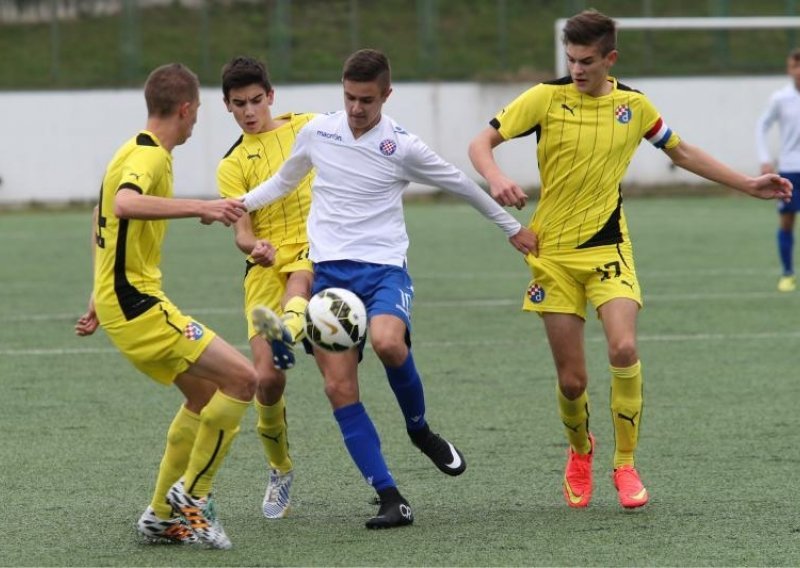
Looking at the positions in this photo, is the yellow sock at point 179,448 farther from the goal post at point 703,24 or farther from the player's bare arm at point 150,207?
the goal post at point 703,24

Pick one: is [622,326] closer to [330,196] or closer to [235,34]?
[330,196]

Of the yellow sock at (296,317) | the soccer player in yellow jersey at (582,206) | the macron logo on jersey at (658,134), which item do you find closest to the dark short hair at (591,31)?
the soccer player in yellow jersey at (582,206)

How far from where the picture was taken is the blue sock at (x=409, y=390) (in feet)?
21.1

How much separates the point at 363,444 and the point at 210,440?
0.66 m

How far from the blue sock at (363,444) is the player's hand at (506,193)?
1.04m

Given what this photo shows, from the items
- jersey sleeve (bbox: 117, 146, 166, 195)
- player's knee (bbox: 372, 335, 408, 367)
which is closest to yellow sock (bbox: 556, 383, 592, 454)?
player's knee (bbox: 372, 335, 408, 367)

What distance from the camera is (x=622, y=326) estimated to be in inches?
255

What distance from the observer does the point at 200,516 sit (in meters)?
5.88

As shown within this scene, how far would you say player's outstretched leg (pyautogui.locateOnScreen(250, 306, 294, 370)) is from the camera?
568 cm

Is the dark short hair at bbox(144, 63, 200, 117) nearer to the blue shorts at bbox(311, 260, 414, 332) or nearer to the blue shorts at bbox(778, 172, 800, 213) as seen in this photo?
the blue shorts at bbox(311, 260, 414, 332)

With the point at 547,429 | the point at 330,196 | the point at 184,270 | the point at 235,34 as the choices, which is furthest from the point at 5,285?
the point at 235,34

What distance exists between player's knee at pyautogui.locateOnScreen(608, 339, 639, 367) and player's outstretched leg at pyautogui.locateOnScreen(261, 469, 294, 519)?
4.90 feet

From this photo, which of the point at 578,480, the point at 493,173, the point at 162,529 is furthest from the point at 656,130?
the point at 162,529

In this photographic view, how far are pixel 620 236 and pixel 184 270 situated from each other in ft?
33.8
